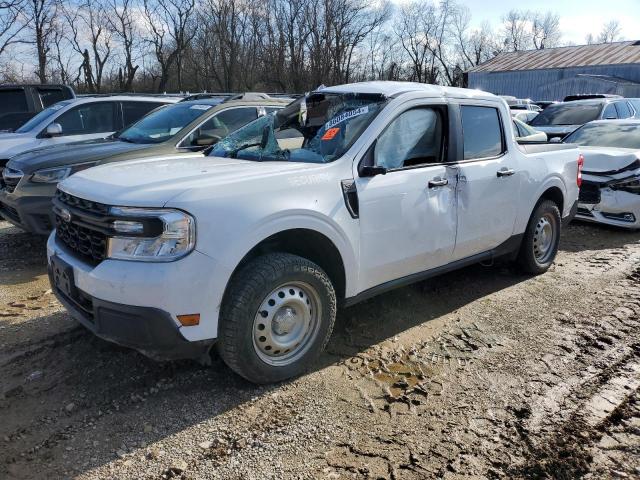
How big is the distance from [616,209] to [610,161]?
29.1 inches

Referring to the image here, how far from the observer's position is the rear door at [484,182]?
4.21 metres

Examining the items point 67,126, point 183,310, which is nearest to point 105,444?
point 183,310

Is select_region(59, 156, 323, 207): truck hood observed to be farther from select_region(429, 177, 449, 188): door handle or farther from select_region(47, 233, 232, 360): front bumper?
select_region(429, 177, 449, 188): door handle

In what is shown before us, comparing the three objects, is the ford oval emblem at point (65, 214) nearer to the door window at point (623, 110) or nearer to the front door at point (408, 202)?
the front door at point (408, 202)

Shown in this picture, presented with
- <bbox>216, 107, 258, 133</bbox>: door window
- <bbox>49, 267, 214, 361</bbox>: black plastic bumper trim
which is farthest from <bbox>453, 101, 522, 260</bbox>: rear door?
<bbox>216, 107, 258, 133</bbox>: door window

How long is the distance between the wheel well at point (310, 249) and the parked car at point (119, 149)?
2.07 metres

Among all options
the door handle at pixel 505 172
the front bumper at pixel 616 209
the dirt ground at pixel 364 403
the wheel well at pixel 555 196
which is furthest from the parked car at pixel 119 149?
the front bumper at pixel 616 209

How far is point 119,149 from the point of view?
6.04m

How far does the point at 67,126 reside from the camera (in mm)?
8078

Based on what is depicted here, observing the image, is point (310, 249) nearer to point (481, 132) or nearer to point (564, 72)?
point (481, 132)

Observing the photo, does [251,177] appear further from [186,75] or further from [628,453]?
[186,75]

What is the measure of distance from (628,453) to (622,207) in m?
5.42

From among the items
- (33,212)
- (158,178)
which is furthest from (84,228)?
(33,212)

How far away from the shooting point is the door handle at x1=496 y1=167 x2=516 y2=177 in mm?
4491
